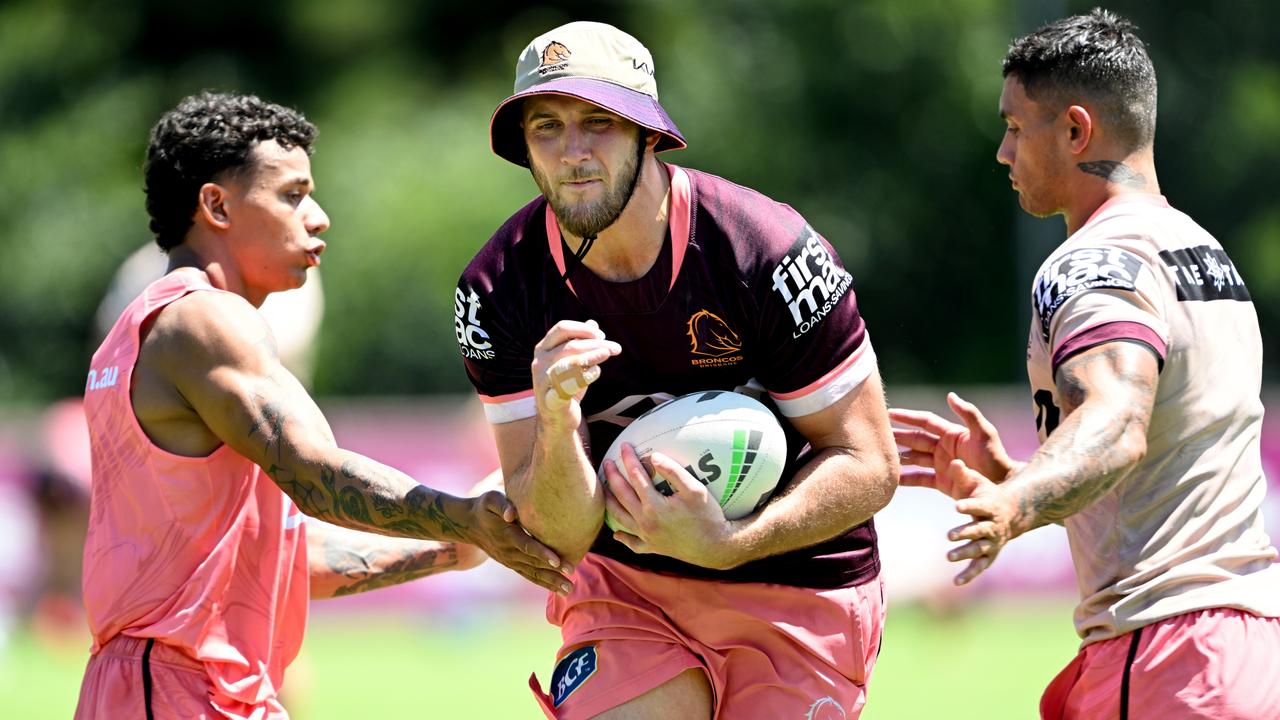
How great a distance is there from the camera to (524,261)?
5.22 meters

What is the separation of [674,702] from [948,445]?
4.60ft

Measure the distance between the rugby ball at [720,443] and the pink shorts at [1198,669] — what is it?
3.99ft

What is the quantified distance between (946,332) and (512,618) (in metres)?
12.1

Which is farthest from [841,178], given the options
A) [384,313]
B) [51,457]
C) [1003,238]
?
[51,457]

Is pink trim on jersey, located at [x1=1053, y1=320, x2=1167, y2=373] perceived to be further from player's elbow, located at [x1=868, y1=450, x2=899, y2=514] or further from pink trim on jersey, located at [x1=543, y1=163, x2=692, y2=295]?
pink trim on jersey, located at [x1=543, y1=163, x2=692, y2=295]

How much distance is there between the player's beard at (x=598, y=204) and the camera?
16.3ft

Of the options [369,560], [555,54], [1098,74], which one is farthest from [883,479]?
[369,560]

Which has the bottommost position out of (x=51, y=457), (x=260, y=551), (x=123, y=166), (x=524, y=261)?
(x=260, y=551)

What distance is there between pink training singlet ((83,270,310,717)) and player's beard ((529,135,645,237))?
1.20 meters

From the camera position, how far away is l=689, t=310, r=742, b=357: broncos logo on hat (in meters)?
4.99

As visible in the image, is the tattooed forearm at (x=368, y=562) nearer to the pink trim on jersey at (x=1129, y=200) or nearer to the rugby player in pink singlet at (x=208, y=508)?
the rugby player in pink singlet at (x=208, y=508)

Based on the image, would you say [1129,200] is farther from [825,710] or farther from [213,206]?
[213,206]

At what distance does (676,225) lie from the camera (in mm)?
5055

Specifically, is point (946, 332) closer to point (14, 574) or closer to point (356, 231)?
point (356, 231)
